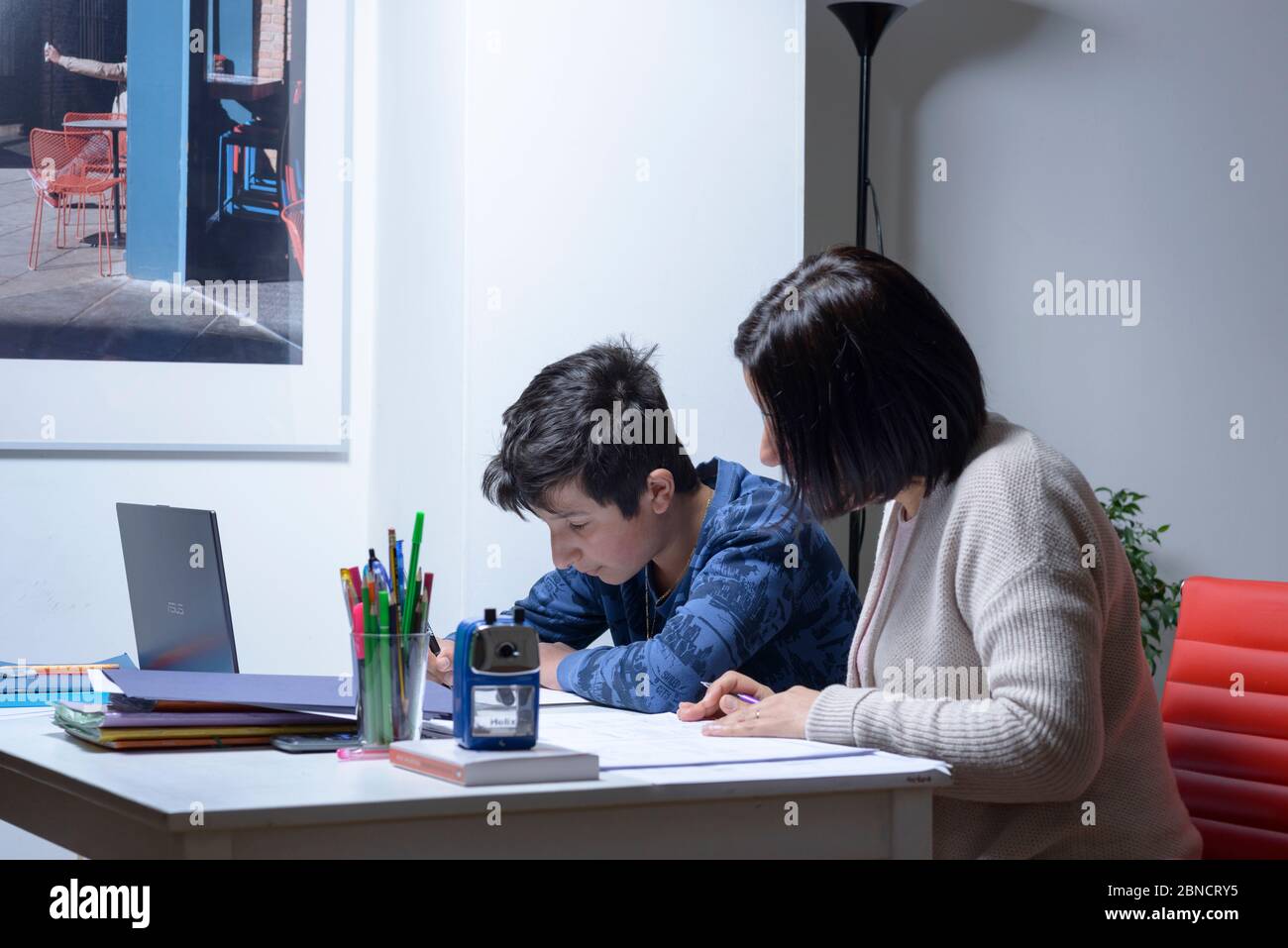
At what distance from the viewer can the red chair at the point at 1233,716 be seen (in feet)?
5.36

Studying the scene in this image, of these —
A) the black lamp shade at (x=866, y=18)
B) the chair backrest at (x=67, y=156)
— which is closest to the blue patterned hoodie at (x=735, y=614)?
the black lamp shade at (x=866, y=18)

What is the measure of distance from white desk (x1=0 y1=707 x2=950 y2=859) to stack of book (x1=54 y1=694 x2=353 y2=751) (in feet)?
0.07

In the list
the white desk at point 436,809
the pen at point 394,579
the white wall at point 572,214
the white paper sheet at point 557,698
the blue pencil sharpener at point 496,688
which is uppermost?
the white wall at point 572,214

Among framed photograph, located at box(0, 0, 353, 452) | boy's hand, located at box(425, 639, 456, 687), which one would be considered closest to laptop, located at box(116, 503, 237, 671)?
boy's hand, located at box(425, 639, 456, 687)

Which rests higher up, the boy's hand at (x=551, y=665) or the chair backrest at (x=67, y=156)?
the chair backrest at (x=67, y=156)

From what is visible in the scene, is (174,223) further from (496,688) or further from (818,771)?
(818,771)

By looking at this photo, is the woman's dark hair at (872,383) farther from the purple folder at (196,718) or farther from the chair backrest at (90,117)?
the chair backrest at (90,117)

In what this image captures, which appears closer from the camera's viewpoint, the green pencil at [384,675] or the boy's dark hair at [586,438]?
the green pencil at [384,675]

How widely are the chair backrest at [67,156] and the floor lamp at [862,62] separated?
4.78 ft

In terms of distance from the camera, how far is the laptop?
1.61 metres

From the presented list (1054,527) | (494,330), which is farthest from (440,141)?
(1054,527)

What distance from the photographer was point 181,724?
1.43 metres

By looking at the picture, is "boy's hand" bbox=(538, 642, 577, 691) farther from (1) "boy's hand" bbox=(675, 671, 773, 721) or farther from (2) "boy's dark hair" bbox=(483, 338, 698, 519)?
(1) "boy's hand" bbox=(675, 671, 773, 721)
